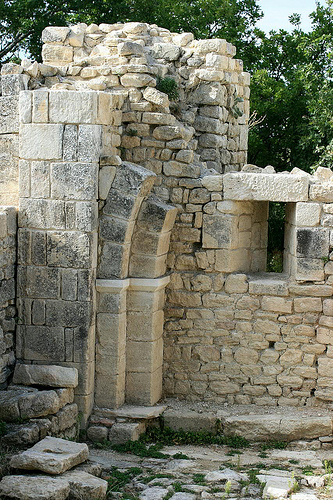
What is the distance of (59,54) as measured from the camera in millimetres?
10297

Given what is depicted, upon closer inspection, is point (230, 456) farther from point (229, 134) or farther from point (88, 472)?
point (229, 134)

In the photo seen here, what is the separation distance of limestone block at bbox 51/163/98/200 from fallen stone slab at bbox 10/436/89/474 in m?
2.68

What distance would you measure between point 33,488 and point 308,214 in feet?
14.6

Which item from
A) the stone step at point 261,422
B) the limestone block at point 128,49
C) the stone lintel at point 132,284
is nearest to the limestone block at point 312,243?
the stone lintel at point 132,284

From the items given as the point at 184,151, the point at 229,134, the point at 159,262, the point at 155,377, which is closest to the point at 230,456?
the point at 155,377

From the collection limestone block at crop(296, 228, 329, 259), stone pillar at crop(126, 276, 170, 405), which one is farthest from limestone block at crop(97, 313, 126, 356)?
limestone block at crop(296, 228, 329, 259)

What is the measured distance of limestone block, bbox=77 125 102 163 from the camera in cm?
902

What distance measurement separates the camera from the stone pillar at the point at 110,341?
9.44 m

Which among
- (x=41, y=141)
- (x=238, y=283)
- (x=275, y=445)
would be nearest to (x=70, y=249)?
(x=41, y=141)

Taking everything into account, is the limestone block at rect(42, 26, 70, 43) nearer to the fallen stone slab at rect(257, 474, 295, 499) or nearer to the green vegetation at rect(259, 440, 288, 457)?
the green vegetation at rect(259, 440, 288, 457)

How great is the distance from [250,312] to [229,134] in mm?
2580

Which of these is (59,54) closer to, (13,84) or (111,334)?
(13,84)

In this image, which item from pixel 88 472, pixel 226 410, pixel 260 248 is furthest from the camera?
pixel 260 248

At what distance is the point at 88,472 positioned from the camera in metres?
8.05
